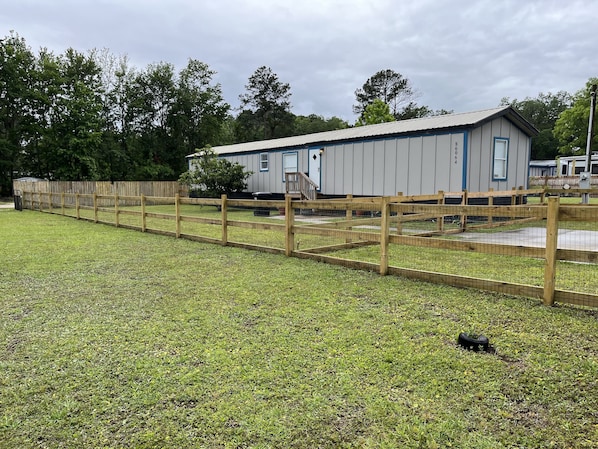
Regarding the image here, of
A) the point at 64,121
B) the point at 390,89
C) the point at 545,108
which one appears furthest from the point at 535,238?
the point at 545,108

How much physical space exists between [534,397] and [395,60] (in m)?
46.3

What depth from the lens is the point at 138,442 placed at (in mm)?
1942

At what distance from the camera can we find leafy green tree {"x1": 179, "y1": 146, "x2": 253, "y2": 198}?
63.5ft

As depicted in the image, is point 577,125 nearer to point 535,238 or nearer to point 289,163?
point 289,163

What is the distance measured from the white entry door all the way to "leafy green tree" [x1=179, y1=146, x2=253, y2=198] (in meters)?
4.17

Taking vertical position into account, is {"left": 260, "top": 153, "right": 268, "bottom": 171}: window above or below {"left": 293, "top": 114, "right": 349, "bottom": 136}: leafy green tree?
below

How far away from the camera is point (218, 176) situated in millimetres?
19250

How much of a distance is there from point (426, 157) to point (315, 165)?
5.22 metres

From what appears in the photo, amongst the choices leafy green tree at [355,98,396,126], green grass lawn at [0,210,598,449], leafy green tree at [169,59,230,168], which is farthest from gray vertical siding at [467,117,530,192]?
leafy green tree at [169,59,230,168]

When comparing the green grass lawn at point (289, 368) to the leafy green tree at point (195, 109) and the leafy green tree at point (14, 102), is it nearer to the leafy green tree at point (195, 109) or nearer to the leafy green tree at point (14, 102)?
the leafy green tree at point (14, 102)

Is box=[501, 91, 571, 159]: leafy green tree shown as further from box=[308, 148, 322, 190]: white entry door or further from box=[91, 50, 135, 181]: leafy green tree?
box=[91, 50, 135, 181]: leafy green tree

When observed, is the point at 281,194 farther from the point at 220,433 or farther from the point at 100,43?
the point at 100,43

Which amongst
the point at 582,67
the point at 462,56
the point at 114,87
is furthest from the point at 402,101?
the point at 114,87

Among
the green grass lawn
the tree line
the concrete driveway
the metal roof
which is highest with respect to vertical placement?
the tree line
